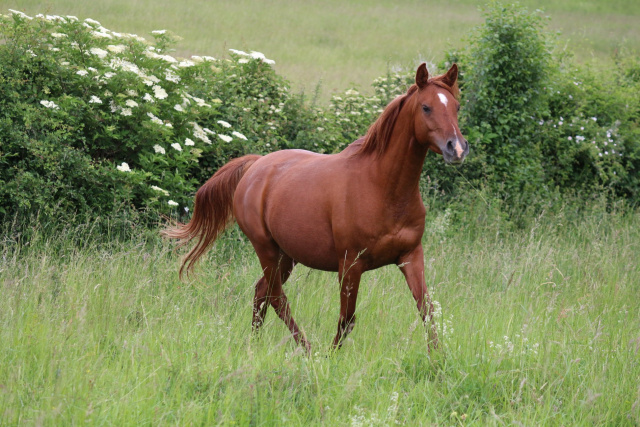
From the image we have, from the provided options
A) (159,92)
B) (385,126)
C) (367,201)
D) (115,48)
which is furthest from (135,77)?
(367,201)

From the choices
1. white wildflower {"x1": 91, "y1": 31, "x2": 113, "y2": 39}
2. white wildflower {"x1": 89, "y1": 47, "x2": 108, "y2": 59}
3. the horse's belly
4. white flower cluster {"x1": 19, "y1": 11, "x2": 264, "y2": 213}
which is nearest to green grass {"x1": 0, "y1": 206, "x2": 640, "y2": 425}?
the horse's belly

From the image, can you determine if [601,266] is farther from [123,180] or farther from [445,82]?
[123,180]

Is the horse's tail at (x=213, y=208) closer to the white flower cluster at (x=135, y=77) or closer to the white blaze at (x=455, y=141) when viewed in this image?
the white flower cluster at (x=135, y=77)

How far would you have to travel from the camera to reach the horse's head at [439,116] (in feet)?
12.1

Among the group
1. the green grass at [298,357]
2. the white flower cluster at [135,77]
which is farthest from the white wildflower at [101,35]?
the green grass at [298,357]

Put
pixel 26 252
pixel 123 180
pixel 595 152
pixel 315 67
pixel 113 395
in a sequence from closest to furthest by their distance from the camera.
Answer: pixel 113 395 < pixel 26 252 < pixel 123 180 < pixel 595 152 < pixel 315 67

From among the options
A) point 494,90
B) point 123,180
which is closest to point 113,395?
point 123,180

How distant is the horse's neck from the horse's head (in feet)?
0.34

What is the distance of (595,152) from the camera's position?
927 centimetres

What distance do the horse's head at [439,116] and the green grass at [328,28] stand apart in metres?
9.62

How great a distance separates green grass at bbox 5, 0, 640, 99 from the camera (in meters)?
18.5

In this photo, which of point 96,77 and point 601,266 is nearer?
point 601,266

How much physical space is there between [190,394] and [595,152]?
24.9 feet

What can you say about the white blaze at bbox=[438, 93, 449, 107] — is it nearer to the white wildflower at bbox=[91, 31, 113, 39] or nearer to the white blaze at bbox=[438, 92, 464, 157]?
the white blaze at bbox=[438, 92, 464, 157]
